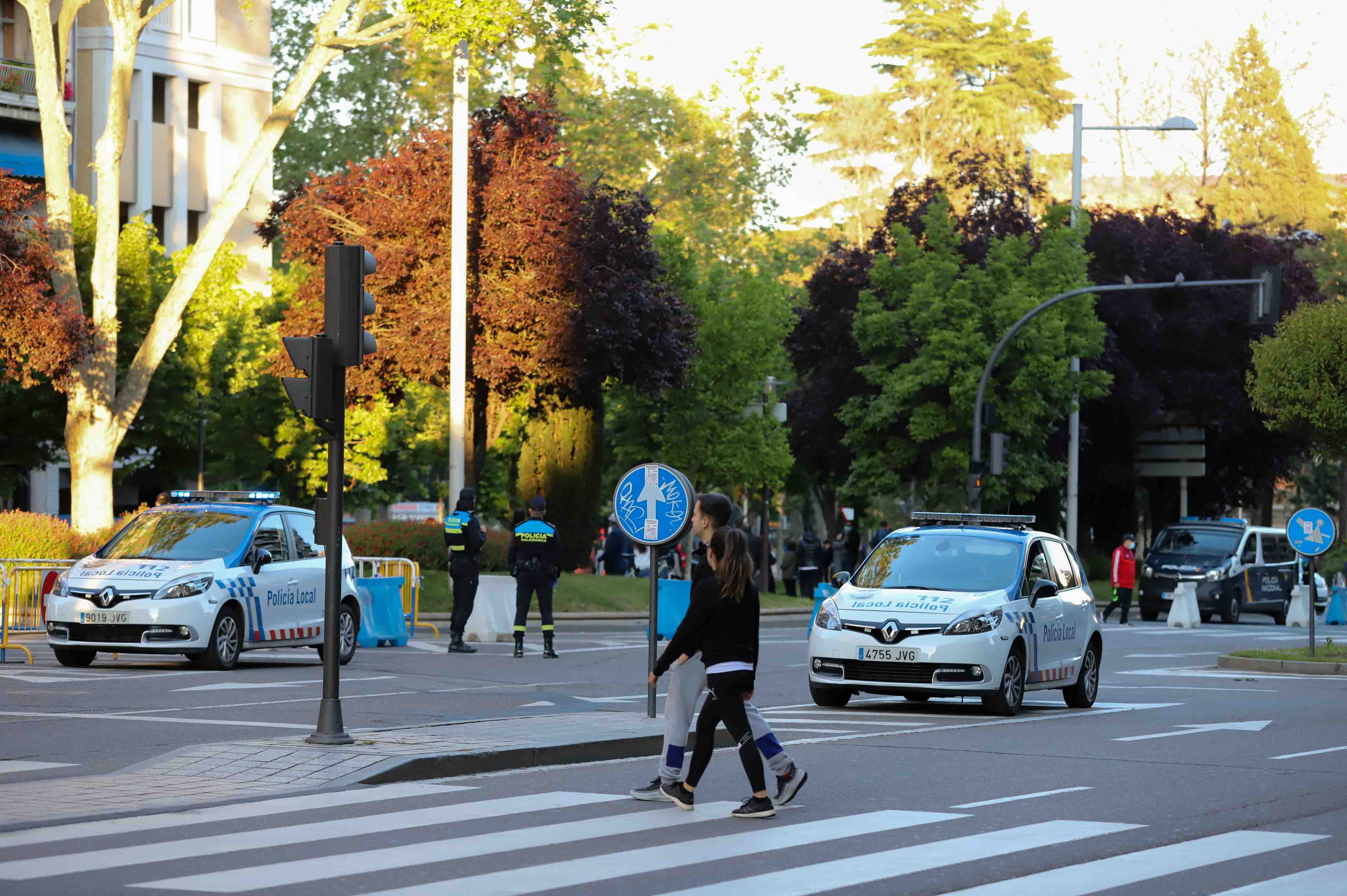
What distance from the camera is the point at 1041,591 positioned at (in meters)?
17.4

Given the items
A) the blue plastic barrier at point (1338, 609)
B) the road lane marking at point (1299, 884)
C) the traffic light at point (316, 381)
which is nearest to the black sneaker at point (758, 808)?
the road lane marking at point (1299, 884)

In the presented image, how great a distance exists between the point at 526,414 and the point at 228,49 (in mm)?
19364

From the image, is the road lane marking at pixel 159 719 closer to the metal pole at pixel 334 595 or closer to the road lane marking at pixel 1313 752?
the metal pole at pixel 334 595

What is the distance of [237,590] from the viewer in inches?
799

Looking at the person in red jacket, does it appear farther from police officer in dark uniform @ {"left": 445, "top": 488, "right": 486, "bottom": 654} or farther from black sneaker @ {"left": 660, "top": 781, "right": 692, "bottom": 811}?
black sneaker @ {"left": 660, "top": 781, "right": 692, "bottom": 811}

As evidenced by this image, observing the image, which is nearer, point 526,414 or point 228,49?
point 526,414

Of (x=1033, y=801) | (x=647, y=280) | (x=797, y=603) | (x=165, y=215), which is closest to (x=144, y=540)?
(x=1033, y=801)

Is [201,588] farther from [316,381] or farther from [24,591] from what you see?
[316,381]

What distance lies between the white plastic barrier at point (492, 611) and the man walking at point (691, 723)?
51.4 ft

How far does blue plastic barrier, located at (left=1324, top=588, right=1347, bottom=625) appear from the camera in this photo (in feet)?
145

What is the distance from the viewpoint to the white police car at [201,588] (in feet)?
64.7

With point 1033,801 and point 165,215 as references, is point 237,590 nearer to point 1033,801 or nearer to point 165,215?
point 1033,801

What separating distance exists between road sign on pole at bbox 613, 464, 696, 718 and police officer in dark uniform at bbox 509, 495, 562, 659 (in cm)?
837

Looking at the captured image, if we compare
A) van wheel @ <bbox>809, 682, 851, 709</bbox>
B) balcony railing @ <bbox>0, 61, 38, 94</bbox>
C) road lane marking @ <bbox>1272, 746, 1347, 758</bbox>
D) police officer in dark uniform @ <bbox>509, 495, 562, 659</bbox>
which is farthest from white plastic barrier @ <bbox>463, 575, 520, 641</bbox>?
balcony railing @ <bbox>0, 61, 38, 94</bbox>
